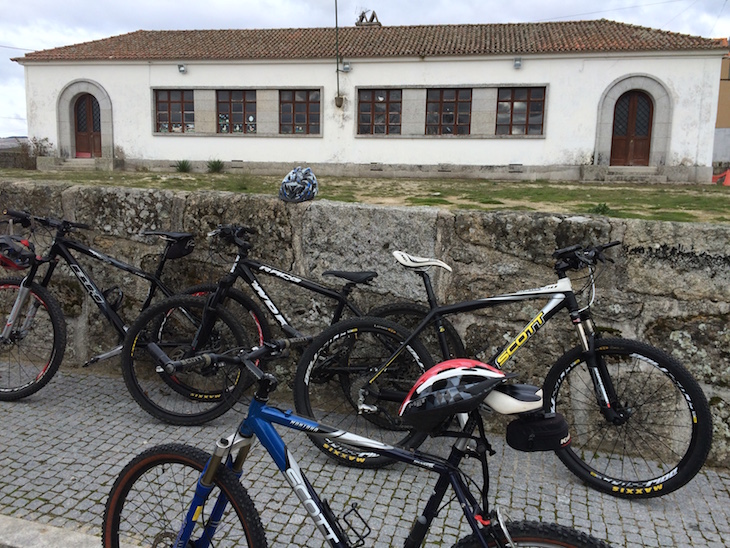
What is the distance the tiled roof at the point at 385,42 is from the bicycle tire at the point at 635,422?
22323 mm

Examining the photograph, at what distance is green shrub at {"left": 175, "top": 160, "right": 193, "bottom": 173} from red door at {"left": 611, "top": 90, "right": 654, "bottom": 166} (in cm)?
1736

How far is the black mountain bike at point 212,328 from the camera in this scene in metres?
3.78

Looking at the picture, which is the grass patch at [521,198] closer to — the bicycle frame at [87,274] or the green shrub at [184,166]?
the bicycle frame at [87,274]

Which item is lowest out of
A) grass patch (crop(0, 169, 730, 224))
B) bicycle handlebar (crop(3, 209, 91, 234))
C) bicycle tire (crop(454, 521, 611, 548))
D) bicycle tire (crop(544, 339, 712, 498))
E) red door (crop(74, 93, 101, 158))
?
bicycle tire (crop(544, 339, 712, 498))

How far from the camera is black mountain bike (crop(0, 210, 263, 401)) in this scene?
161 inches

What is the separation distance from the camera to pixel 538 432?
68.3 inches

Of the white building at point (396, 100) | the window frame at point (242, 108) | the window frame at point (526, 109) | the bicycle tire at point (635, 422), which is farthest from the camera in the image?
the window frame at point (242, 108)

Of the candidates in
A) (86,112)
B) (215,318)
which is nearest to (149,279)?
(215,318)

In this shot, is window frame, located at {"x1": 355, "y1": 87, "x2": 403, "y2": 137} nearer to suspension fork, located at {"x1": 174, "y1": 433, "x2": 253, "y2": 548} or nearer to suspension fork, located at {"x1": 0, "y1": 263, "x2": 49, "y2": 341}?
suspension fork, located at {"x1": 0, "y1": 263, "x2": 49, "y2": 341}

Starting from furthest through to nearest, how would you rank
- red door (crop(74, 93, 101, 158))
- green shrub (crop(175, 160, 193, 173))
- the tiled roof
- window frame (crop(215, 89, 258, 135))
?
red door (crop(74, 93, 101, 158)) → window frame (crop(215, 89, 258, 135)) → green shrub (crop(175, 160, 193, 173)) → the tiled roof

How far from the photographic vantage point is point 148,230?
4.27 m

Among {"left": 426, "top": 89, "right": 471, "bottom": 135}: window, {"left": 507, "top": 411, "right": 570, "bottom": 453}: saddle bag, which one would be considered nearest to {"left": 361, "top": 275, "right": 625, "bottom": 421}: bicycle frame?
{"left": 507, "top": 411, "right": 570, "bottom": 453}: saddle bag

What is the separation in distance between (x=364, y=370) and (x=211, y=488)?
5.49 ft

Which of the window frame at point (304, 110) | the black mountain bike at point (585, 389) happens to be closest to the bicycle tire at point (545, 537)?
the black mountain bike at point (585, 389)
